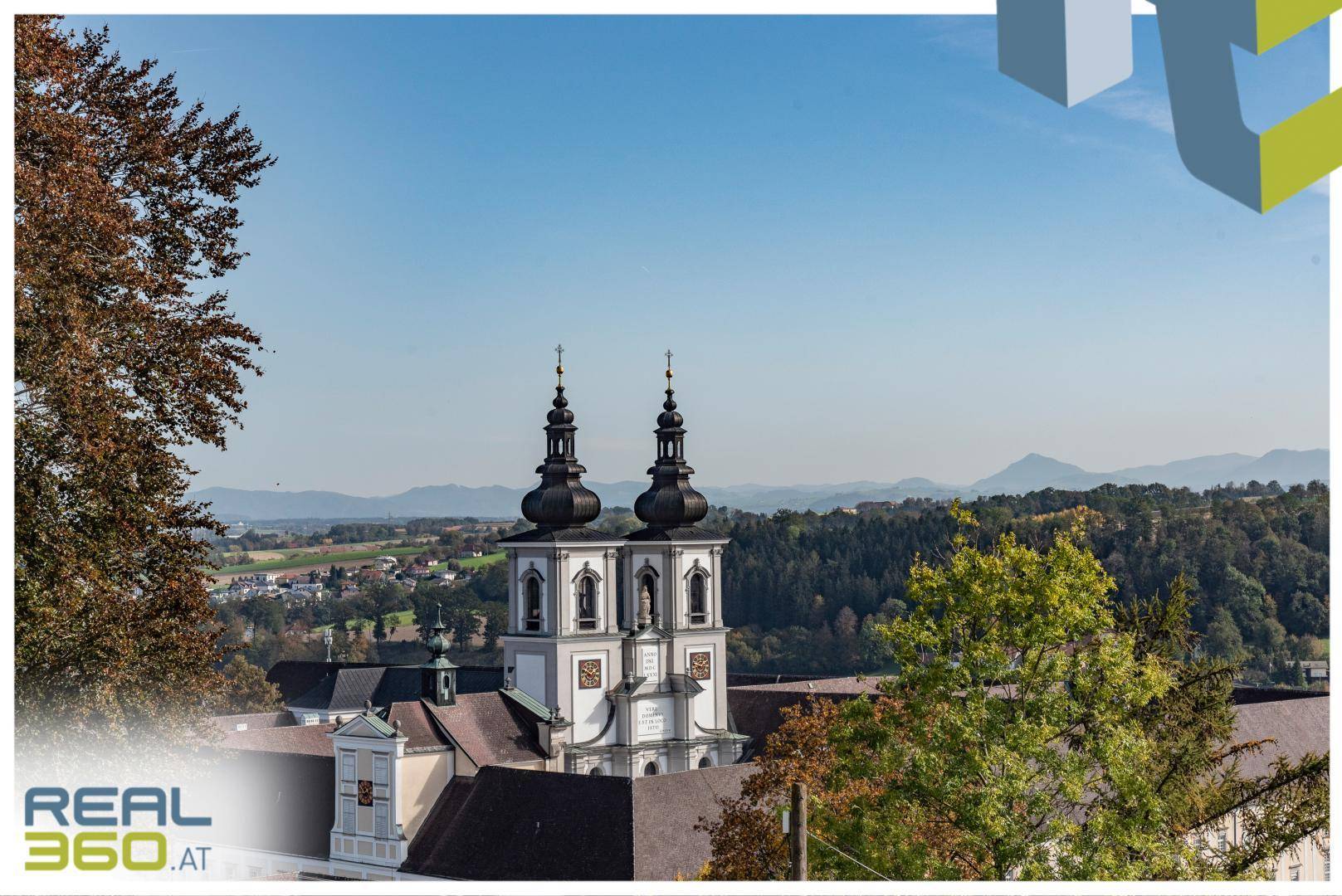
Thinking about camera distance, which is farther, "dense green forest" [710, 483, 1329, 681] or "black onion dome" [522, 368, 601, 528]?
"dense green forest" [710, 483, 1329, 681]

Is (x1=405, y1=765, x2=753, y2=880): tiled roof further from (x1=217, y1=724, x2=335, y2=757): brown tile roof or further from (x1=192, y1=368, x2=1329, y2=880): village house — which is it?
(x1=217, y1=724, x2=335, y2=757): brown tile roof

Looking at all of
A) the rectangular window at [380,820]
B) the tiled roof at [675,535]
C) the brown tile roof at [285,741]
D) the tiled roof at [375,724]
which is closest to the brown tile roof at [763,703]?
the tiled roof at [675,535]

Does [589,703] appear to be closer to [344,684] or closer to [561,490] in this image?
[561,490]

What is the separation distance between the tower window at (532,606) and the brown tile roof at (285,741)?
229 inches

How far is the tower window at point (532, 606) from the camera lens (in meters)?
46.7

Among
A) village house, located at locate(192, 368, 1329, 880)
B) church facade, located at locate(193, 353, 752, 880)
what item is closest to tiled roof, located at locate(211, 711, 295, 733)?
village house, located at locate(192, 368, 1329, 880)

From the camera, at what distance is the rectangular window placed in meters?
36.1

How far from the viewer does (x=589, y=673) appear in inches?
1831

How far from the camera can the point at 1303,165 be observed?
51.3ft

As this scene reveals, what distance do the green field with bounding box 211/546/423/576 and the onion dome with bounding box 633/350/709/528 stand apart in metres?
83.8

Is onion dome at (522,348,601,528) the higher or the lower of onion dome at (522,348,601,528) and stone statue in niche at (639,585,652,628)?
the higher

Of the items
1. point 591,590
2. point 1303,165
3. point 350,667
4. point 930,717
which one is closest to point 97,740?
point 930,717

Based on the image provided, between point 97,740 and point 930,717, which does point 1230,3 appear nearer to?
point 930,717

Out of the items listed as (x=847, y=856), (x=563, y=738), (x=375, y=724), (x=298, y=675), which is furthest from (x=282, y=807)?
(x=298, y=675)
